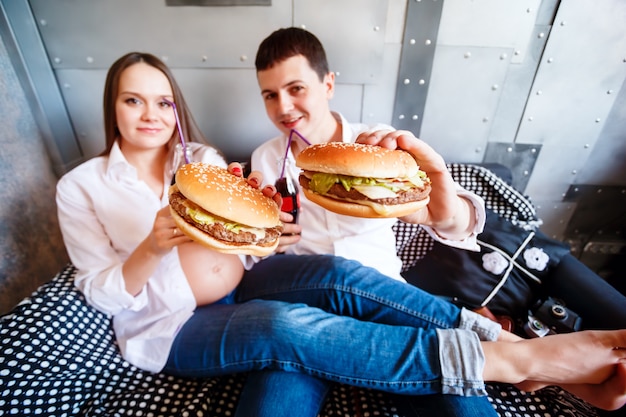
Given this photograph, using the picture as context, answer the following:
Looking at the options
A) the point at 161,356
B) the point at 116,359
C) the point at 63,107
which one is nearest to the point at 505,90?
the point at 161,356

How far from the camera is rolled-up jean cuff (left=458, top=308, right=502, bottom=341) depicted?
3.91 feet

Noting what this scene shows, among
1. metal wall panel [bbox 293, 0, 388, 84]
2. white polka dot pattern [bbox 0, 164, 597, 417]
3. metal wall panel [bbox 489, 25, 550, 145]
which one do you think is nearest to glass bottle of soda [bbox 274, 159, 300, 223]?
white polka dot pattern [bbox 0, 164, 597, 417]

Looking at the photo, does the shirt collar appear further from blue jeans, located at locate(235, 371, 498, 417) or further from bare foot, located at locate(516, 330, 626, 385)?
bare foot, located at locate(516, 330, 626, 385)

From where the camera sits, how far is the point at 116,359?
129 cm

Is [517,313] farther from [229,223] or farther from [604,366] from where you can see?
[229,223]

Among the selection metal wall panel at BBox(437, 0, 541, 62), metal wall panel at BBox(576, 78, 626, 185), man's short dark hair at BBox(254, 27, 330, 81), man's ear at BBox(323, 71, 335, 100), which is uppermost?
metal wall panel at BBox(437, 0, 541, 62)

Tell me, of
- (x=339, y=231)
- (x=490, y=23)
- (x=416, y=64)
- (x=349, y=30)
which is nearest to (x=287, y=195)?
(x=339, y=231)

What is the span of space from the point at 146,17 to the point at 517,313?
2909mm

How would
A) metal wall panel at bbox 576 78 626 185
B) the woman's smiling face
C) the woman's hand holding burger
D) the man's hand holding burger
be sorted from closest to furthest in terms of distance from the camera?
1. the man's hand holding burger
2. the woman's hand holding burger
3. the woman's smiling face
4. metal wall panel at bbox 576 78 626 185

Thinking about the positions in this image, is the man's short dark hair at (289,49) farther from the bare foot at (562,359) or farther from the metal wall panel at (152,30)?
the bare foot at (562,359)

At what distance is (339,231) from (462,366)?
2.80 ft

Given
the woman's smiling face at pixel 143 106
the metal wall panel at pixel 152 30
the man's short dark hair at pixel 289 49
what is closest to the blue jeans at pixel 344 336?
the woman's smiling face at pixel 143 106

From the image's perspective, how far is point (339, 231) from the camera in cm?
164

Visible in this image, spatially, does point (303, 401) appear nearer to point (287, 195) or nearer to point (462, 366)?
point (462, 366)
